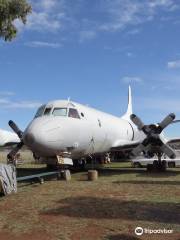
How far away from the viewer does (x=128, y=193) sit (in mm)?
14227

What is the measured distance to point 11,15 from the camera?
19656 mm

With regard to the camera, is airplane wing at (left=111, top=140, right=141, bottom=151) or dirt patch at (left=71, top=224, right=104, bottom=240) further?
airplane wing at (left=111, top=140, right=141, bottom=151)

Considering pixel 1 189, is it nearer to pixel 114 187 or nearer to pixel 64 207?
pixel 64 207

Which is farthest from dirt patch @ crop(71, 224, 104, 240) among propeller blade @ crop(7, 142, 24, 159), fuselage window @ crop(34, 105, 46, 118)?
propeller blade @ crop(7, 142, 24, 159)

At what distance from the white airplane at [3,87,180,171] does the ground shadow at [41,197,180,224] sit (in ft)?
20.4

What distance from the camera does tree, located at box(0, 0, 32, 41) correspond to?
19138 mm

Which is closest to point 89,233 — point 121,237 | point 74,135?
point 121,237

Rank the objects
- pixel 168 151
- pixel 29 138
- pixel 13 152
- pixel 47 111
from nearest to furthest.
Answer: pixel 29 138, pixel 47 111, pixel 168 151, pixel 13 152

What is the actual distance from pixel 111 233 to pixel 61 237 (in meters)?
1.13

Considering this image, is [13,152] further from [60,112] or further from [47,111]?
[60,112]

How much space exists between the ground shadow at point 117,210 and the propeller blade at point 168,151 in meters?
11.3

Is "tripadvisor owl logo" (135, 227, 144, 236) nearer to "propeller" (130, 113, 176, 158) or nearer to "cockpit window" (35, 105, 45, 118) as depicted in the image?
"cockpit window" (35, 105, 45, 118)

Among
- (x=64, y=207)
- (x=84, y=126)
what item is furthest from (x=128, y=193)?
(x=84, y=126)

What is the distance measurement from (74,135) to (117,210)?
10.3 meters
